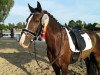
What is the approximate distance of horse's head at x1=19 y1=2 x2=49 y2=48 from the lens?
650 cm

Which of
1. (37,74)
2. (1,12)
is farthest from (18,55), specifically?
(1,12)

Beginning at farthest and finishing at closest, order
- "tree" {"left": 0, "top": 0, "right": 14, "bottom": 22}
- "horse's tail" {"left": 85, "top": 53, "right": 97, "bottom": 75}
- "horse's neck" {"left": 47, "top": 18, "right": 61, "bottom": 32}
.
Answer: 1. "tree" {"left": 0, "top": 0, "right": 14, "bottom": 22}
2. "horse's tail" {"left": 85, "top": 53, "right": 97, "bottom": 75}
3. "horse's neck" {"left": 47, "top": 18, "right": 61, "bottom": 32}

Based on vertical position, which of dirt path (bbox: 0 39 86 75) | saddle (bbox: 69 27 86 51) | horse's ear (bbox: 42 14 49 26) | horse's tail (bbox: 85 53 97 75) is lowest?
dirt path (bbox: 0 39 86 75)

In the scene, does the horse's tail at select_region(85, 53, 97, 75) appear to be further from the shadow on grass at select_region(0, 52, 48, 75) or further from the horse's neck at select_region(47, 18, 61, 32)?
the shadow on grass at select_region(0, 52, 48, 75)

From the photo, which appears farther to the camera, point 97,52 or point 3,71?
point 3,71

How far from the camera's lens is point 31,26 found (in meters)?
6.52

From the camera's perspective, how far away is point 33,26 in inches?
257

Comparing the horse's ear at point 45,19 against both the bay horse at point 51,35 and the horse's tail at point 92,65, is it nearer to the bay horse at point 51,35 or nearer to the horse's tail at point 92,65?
the bay horse at point 51,35

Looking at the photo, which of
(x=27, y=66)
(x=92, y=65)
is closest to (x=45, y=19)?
(x=92, y=65)

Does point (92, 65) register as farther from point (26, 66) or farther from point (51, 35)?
point (26, 66)

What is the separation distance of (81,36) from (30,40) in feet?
5.84

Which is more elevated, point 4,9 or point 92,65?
point 4,9

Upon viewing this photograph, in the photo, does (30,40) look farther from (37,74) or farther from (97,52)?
(37,74)

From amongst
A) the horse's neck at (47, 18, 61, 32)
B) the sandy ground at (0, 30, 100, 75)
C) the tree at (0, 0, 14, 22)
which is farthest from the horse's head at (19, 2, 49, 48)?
the tree at (0, 0, 14, 22)
